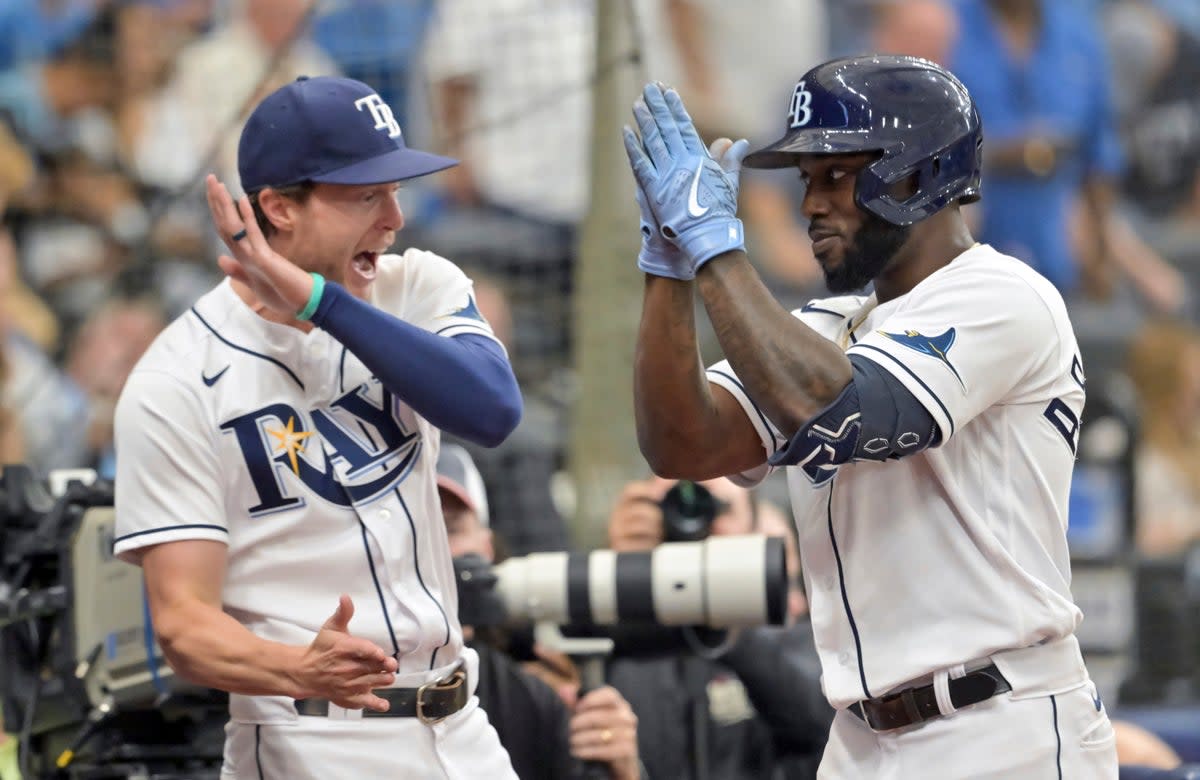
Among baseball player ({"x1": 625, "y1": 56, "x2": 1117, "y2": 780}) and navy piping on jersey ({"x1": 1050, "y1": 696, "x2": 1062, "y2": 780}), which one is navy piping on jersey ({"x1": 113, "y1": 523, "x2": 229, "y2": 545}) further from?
navy piping on jersey ({"x1": 1050, "y1": 696, "x2": 1062, "y2": 780})

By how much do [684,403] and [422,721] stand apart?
0.64 metres

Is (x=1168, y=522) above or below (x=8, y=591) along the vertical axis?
below

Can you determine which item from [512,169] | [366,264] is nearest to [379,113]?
[366,264]

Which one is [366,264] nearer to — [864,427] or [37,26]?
[864,427]

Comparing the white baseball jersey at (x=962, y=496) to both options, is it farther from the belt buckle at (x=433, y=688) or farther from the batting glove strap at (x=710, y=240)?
the belt buckle at (x=433, y=688)

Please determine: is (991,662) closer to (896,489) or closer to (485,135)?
(896,489)

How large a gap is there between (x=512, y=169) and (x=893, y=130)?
4620mm

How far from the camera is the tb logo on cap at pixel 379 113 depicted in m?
2.89

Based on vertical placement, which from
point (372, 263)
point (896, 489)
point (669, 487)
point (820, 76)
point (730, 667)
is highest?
point (820, 76)

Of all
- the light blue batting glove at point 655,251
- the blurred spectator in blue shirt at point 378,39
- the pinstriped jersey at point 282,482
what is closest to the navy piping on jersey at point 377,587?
the pinstriped jersey at point 282,482

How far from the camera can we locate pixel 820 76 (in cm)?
270

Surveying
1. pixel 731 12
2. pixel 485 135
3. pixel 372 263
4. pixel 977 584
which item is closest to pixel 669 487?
pixel 372 263

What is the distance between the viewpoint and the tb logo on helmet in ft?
8.78

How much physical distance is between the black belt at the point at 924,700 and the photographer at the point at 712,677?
1319 millimetres
